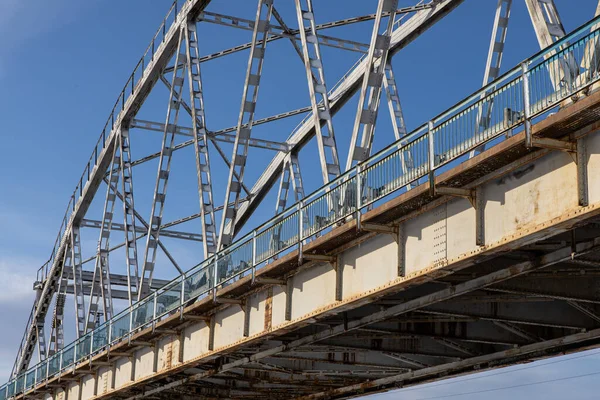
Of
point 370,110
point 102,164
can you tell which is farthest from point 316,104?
point 102,164

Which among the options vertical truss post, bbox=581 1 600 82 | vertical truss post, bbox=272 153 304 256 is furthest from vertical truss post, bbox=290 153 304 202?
vertical truss post, bbox=581 1 600 82

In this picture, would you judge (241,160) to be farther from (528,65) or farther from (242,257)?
(528,65)

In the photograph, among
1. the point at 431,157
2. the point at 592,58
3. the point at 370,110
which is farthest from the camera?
the point at 370,110

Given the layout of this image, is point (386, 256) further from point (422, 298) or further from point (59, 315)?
point (59, 315)

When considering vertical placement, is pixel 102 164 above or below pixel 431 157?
above

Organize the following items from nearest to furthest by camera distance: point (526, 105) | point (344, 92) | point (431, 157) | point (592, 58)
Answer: point (592, 58), point (526, 105), point (431, 157), point (344, 92)

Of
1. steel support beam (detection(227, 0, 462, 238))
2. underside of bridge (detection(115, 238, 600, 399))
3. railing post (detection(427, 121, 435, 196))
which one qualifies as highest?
steel support beam (detection(227, 0, 462, 238))

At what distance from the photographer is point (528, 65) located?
18.0m

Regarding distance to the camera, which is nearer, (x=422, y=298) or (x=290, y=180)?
(x=422, y=298)

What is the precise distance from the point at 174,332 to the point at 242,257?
23.1 ft

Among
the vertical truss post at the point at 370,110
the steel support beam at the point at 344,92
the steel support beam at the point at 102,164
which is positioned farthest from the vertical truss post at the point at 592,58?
the steel support beam at the point at 102,164

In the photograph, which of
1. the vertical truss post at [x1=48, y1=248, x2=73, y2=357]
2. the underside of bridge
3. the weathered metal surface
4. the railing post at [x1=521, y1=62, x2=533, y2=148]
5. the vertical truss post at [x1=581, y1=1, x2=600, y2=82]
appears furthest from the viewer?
the vertical truss post at [x1=48, y1=248, x2=73, y2=357]

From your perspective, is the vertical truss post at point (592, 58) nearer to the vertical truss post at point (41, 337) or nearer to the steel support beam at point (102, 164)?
the steel support beam at point (102, 164)

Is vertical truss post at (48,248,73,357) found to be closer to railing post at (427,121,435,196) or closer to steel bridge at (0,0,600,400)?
steel bridge at (0,0,600,400)
